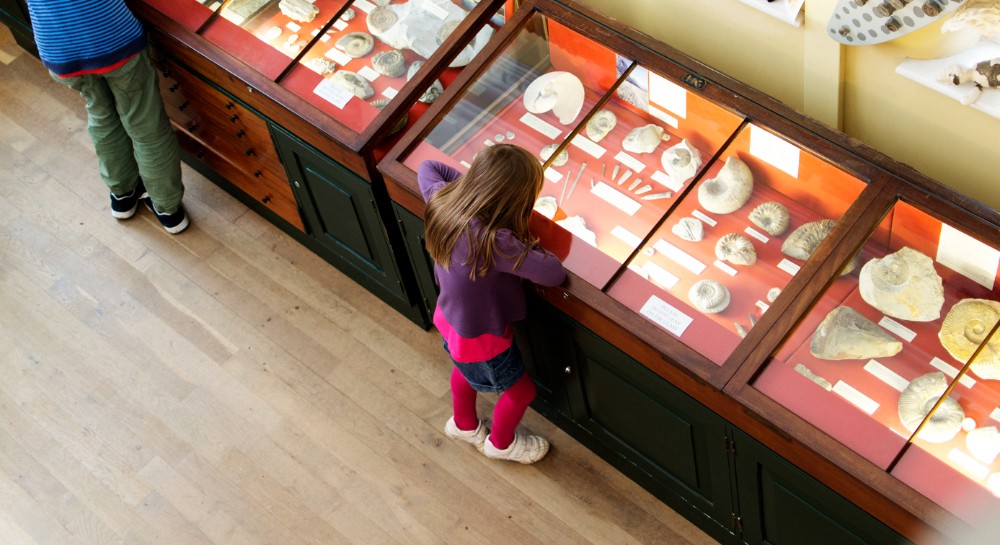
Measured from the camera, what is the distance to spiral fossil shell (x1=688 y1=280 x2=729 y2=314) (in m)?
3.12

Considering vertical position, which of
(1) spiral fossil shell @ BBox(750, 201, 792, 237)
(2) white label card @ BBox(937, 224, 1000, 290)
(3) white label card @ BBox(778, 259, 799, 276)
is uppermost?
(2) white label card @ BBox(937, 224, 1000, 290)

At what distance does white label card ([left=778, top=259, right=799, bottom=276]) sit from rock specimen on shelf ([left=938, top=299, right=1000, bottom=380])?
407 millimetres

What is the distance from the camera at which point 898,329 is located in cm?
302

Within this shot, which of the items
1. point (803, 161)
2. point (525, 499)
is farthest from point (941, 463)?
point (525, 499)

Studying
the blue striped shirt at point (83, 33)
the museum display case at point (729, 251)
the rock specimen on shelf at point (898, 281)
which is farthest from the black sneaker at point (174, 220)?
the rock specimen on shelf at point (898, 281)

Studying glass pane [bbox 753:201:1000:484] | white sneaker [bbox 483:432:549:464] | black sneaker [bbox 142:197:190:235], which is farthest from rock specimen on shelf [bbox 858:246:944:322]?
black sneaker [bbox 142:197:190:235]

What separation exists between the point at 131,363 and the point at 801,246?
2787mm

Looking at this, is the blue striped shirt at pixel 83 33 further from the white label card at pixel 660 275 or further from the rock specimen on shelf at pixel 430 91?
the white label card at pixel 660 275

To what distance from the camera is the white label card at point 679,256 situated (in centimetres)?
323

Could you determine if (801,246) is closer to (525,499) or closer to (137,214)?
(525,499)

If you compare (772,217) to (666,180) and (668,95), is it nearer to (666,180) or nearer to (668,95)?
(666,180)

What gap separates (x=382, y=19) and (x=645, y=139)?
3.74 ft

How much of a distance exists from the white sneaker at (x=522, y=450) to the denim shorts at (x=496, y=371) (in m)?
0.38

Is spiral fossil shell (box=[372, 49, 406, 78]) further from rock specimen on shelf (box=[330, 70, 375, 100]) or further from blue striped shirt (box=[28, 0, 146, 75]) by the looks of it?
blue striped shirt (box=[28, 0, 146, 75])
